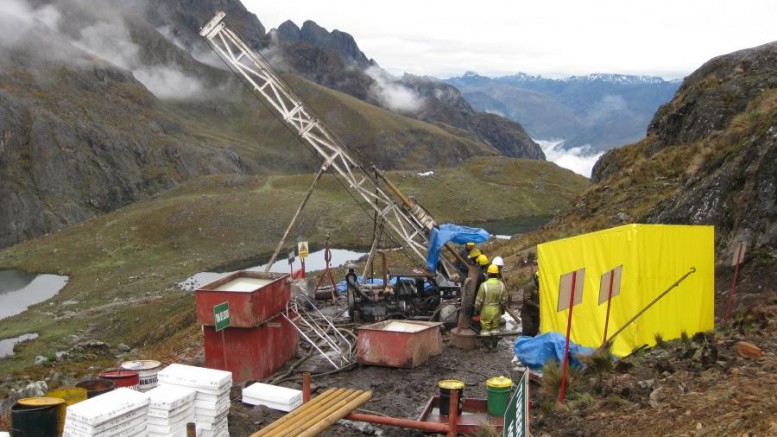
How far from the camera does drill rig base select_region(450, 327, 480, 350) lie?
15711 mm

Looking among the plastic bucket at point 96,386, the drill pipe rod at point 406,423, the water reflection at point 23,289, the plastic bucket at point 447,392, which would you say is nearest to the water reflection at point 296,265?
the water reflection at point 23,289

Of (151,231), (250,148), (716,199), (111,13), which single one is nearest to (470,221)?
(151,231)

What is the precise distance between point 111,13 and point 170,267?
162m

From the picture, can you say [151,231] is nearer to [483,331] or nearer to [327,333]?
[327,333]

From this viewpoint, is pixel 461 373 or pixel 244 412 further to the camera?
pixel 461 373

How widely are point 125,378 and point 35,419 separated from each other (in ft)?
8.11

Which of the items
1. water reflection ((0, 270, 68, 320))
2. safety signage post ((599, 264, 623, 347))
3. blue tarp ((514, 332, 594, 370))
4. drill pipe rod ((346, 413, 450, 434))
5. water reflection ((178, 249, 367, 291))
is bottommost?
water reflection ((0, 270, 68, 320))

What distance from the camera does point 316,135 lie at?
70.6ft

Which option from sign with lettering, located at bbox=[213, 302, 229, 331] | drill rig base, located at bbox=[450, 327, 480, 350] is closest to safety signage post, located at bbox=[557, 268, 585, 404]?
drill rig base, located at bbox=[450, 327, 480, 350]

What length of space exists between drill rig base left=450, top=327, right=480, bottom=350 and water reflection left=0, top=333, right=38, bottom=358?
20790 millimetres

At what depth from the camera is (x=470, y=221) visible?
229 ft

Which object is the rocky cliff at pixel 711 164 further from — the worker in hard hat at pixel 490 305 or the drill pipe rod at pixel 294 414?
the drill pipe rod at pixel 294 414

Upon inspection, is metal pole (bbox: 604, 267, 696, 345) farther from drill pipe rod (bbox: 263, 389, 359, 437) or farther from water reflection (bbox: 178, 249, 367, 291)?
water reflection (bbox: 178, 249, 367, 291)

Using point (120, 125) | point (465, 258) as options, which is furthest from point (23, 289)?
point (120, 125)
